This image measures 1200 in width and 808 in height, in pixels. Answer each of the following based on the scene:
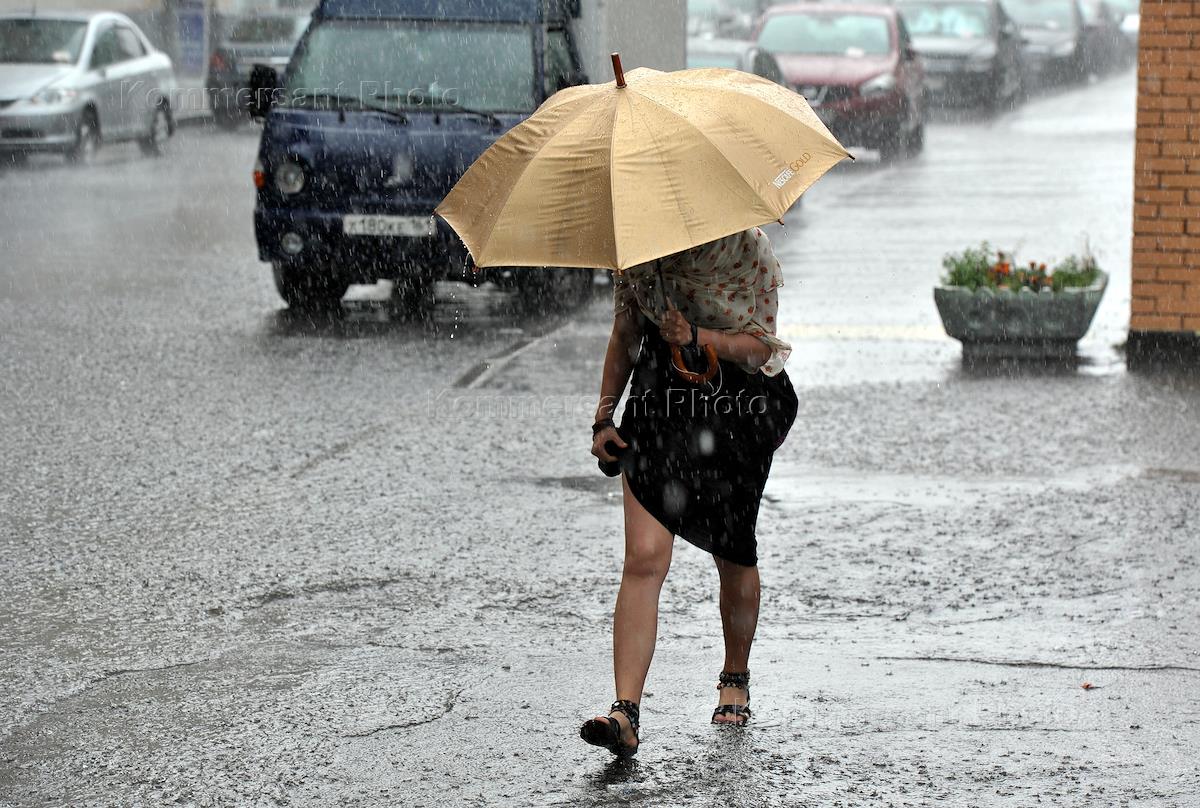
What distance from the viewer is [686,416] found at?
15.4 feet

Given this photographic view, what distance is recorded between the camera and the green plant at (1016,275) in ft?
33.2

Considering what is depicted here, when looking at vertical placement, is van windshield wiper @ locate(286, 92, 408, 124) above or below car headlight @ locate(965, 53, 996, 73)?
below

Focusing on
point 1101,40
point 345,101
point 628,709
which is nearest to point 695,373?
point 628,709

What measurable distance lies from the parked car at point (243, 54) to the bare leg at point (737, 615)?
86.2ft

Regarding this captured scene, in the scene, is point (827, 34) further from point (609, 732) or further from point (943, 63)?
point (609, 732)

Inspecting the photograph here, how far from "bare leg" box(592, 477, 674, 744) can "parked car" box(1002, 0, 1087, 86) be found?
32.2 metres

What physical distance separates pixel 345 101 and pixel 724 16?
2448cm

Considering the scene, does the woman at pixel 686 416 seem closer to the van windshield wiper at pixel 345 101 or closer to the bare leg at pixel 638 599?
the bare leg at pixel 638 599

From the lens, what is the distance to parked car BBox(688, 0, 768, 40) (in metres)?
31.4

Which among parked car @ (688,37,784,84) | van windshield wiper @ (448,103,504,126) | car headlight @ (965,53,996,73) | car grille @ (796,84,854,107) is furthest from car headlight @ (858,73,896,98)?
van windshield wiper @ (448,103,504,126)

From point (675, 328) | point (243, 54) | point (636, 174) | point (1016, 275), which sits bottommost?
point (1016, 275)

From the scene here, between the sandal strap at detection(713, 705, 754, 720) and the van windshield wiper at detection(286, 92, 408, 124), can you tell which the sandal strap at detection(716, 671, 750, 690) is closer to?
the sandal strap at detection(713, 705, 754, 720)

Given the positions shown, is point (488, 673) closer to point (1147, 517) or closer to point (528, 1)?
point (1147, 517)

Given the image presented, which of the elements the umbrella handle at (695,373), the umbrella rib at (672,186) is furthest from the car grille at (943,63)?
the umbrella rib at (672,186)
